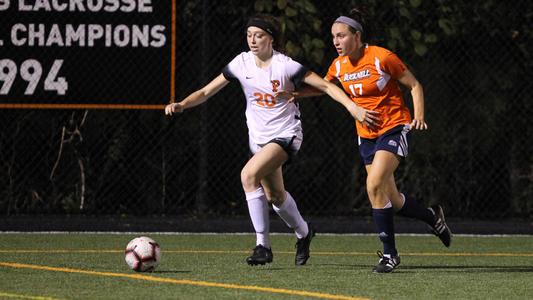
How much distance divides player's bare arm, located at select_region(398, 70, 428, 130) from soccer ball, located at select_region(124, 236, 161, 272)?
191cm

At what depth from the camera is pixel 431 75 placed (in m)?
14.3

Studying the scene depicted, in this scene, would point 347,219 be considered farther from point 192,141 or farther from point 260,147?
point 260,147

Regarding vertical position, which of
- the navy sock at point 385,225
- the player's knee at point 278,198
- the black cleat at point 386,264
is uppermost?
the player's knee at point 278,198

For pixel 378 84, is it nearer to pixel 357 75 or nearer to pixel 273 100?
pixel 357 75

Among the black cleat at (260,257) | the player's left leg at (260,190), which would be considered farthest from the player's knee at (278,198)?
the black cleat at (260,257)

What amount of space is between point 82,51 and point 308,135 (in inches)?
105

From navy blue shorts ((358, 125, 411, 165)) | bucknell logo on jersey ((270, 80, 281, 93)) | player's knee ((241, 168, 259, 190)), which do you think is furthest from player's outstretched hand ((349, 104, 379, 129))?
player's knee ((241, 168, 259, 190))

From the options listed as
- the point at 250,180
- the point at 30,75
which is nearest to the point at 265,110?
the point at 250,180

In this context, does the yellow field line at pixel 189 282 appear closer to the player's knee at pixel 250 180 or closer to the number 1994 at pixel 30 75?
the player's knee at pixel 250 180

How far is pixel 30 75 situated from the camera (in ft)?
42.0

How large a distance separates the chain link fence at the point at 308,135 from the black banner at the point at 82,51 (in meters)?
0.73

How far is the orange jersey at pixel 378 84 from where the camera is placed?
9219mm

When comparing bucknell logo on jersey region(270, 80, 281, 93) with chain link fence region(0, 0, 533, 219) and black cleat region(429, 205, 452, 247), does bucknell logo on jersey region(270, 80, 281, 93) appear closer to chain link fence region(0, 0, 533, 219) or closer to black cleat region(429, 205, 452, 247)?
black cleat region(429, 205, 452, 247)

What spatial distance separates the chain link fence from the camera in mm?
13852
